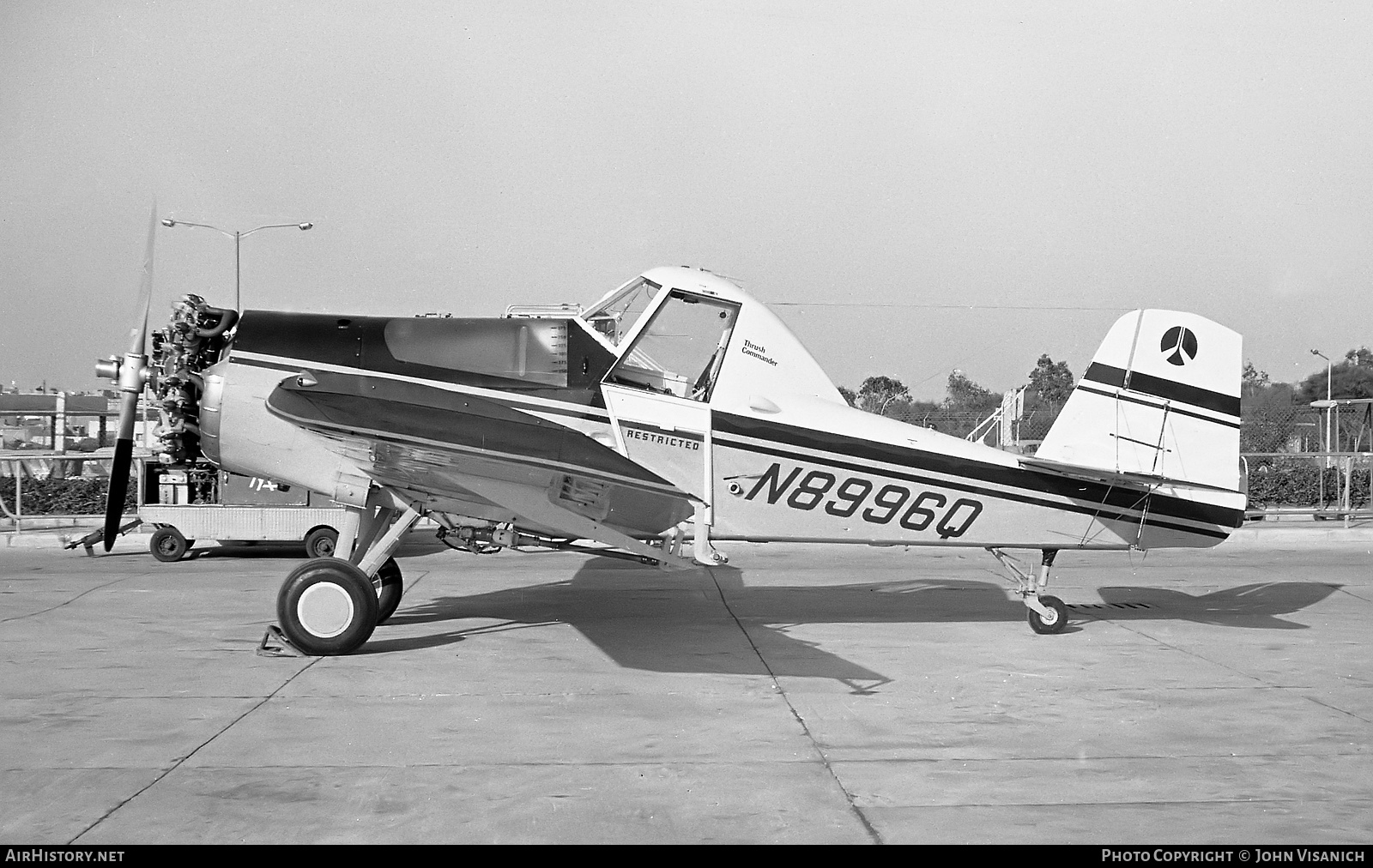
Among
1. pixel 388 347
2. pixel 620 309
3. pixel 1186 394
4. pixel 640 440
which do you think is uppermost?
pixel 620 309

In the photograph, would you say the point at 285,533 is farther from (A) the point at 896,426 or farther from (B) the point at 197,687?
(A) the point at 896,426

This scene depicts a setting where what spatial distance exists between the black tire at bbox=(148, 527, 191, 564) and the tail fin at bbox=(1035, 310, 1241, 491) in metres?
12.4

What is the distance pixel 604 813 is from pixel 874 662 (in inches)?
164

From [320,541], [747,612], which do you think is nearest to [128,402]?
[747,612]

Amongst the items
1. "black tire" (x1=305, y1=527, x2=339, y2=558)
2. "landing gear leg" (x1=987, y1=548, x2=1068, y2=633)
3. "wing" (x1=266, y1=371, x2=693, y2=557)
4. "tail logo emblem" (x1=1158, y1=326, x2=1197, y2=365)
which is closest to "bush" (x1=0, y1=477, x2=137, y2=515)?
"black tire" (x1=305, y1=527, x2=339, y2=558)

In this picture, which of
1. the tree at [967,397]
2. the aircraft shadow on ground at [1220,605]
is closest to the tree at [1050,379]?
the tree at [967,397]

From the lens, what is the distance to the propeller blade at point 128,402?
27.7 feet

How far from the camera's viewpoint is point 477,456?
757 centimetres

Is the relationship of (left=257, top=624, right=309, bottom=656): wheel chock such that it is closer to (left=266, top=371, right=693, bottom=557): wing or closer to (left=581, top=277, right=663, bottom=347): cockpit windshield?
(left=266, top=371, right=693, bottom=557): wing

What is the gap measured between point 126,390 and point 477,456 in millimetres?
3024

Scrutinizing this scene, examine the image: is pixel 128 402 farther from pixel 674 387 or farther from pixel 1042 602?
pixel 1042 602

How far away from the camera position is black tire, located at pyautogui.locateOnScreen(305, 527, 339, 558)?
1579 cm

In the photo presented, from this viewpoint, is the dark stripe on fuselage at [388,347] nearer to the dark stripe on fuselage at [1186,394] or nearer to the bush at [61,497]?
the dark stripe on fuselage at [1186,394]

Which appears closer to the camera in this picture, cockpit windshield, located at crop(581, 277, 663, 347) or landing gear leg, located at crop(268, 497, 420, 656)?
landing gear leg, located at crop(268, 497, 420, 656)
